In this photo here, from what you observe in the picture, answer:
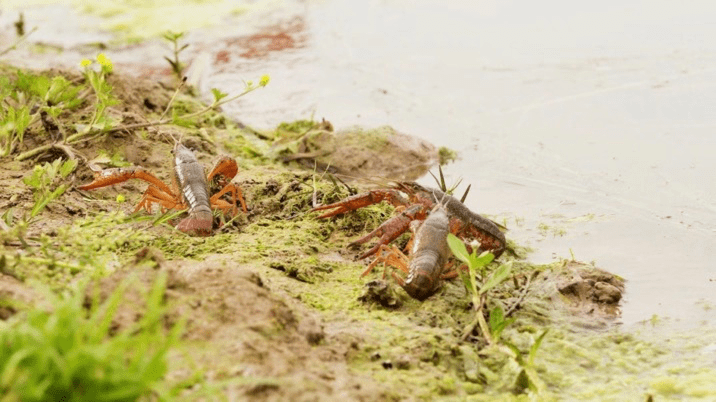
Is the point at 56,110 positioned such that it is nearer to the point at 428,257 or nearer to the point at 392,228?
the point at 392,228

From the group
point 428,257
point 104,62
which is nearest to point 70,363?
point 428,257

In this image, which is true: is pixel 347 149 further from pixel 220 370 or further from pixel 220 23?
pixel 220 23

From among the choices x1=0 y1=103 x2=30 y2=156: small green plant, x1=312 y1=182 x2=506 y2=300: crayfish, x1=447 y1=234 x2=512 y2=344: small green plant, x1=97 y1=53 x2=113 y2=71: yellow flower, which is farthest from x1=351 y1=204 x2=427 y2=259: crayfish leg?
x1=0 y1=103 x2=30 y2=156: small green plant

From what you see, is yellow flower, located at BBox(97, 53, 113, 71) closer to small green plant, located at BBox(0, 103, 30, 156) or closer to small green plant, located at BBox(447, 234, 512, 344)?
small green plant, located at BBox(0, 103, 30, 156)

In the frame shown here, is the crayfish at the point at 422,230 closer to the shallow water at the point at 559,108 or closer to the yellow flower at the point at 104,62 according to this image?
the shallow water at the point at 559,108

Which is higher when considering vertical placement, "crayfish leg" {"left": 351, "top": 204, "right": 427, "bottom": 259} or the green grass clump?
the green grass clump

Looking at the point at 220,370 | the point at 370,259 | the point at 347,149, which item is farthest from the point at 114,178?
the point at 220,370
